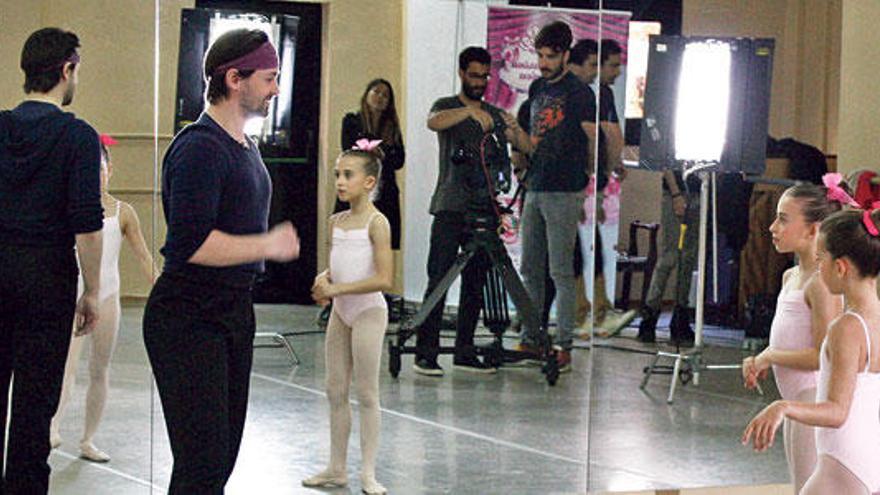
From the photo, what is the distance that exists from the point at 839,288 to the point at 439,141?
181cm

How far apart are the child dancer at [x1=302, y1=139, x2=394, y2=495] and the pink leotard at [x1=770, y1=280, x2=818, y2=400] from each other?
1.27 metres

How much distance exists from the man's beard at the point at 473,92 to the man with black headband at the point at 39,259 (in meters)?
1.51

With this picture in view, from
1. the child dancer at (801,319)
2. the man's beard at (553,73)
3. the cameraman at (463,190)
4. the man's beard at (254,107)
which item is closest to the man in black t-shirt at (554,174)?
the man's beard at (553,73)

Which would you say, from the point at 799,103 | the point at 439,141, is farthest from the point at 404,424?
the point at 799,103

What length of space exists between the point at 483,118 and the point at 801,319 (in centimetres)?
133

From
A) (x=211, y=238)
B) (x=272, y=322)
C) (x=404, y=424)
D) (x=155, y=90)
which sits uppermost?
(x=155, y=90)

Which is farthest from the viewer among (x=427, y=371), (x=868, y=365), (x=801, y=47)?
(x=801, y=47)

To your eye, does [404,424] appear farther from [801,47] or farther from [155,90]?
[801,47]

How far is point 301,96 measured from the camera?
5.13 meters

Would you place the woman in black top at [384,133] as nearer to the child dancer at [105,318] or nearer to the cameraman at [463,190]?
the cameraman at [463,190]

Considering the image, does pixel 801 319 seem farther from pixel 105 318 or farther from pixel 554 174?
pixel 105 318

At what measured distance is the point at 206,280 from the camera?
3.52m

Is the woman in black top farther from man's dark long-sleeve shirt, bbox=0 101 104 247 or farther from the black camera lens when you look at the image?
man's dark long-sleeve shirt, bbox=0 101 104 247

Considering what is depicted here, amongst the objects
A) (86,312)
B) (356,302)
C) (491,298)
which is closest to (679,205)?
(491,298)
